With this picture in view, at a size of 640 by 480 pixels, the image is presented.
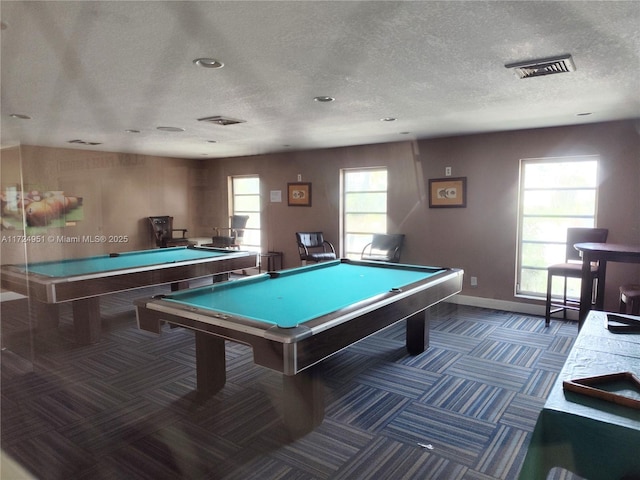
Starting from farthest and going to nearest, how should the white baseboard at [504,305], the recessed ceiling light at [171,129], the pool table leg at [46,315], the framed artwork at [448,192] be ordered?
1. the framed artwork at [448,192]
2. the white baseboard at [504,305]
3. the recessed ceiling light at [171,129]
4. the pool table leg at [46,315]

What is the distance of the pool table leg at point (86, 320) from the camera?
12.3 feet

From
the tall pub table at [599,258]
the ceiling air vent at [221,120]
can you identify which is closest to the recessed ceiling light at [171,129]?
the ceiling air vent at [221,120]

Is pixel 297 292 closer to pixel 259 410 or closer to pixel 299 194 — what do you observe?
pixel 259 410

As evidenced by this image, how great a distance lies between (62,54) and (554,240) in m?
4.94

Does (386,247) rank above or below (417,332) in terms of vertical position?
above

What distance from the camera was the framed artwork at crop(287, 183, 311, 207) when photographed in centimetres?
655

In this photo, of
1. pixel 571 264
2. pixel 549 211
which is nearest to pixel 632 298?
pixel 571 264

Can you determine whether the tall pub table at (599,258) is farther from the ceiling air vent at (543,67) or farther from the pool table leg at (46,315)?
the pool table leg at (46,315)

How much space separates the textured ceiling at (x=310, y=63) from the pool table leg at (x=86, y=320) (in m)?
1.64

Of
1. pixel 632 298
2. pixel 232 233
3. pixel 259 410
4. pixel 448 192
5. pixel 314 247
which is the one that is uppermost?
pixel 448 192

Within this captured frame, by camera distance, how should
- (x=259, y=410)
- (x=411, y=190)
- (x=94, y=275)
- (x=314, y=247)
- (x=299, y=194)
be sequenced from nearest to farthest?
(x=259, y=410) < (x=94, y=275) < (x=411, y=190) < (x=314, y=247) < (x=299, y=194)

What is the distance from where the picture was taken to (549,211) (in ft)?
15.7

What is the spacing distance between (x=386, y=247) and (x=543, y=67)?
3.37 m

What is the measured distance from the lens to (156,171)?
22.0 ft
